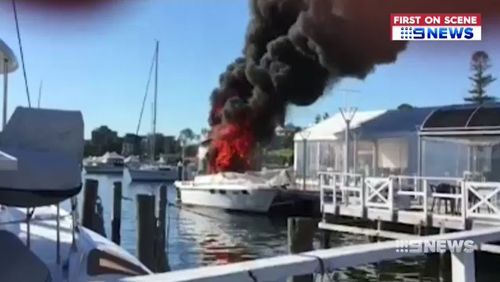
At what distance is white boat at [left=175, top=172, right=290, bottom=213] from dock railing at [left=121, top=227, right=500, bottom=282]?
2472 centimetres

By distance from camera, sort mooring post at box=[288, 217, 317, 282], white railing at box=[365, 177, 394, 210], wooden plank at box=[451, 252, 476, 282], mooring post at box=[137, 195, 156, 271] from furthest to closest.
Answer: white railing at box=[365, 177, 394, 210] → mooring post at box=[137, 195, 156, 271] → mooring post at box=[288, 217, 317, 282] → wooden plank at box=[451, 252, 476, 282]

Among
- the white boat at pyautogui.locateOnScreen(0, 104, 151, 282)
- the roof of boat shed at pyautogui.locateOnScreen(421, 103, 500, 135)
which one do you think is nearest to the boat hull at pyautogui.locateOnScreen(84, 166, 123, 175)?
the roof of boat shed at pyautogui.locateOnScreen(421, 103, 500, 135)

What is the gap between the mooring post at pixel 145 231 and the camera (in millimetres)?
11320

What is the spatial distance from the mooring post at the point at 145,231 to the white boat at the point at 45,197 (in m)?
4.57

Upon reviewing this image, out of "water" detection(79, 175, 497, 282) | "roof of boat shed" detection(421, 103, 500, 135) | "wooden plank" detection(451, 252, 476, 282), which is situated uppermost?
"roof of boat shed" detection(421, 103, 500, 135)

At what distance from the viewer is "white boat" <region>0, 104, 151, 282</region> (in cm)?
487

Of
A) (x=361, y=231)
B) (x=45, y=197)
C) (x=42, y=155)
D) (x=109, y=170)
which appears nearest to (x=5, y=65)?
(x=42, y=155)

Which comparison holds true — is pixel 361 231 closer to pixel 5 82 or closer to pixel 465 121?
pixel 465 121

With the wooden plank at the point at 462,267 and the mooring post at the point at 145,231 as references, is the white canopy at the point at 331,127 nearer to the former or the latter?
the mooring post at the point at 145,231

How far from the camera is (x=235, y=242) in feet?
67.0

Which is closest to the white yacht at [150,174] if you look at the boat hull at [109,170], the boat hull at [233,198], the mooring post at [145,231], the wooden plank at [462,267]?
the boat hull at [109,170]

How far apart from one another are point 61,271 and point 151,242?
582 cm

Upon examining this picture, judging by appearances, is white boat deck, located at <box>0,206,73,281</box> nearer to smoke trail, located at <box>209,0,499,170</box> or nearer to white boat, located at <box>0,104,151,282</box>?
white boat, located at <box>0,104,151,282</box>

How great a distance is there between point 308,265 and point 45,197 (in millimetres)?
2429
